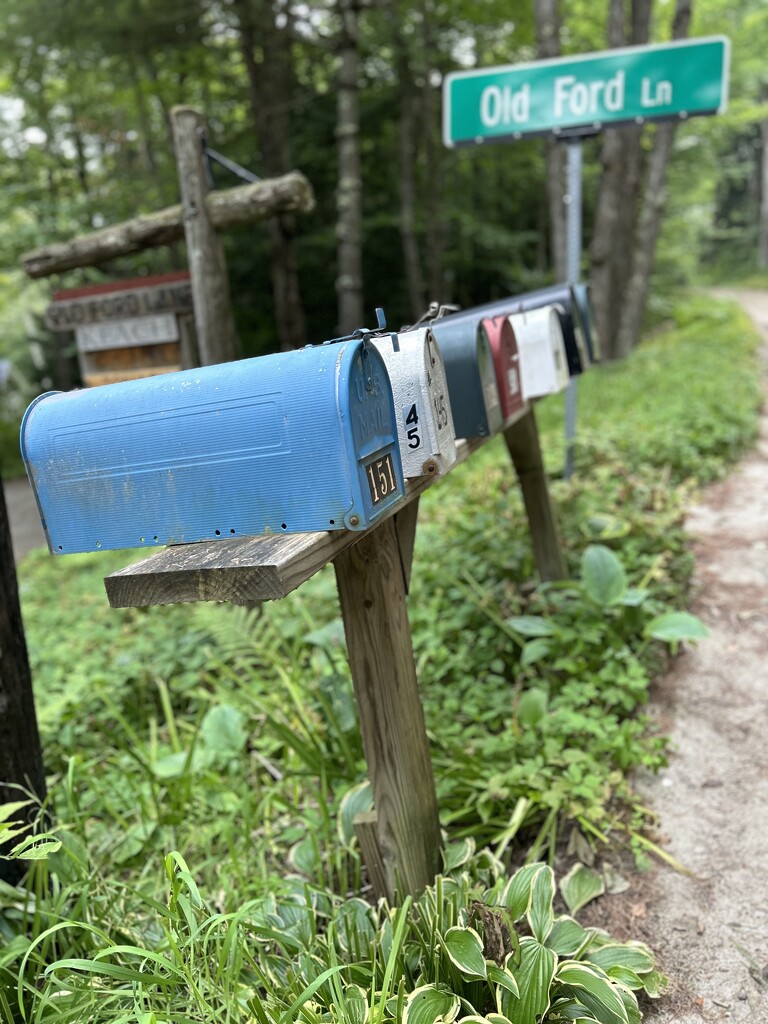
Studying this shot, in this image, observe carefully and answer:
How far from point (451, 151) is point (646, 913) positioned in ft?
51.7

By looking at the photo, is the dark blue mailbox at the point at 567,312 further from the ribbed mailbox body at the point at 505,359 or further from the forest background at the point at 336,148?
the forest background at the point at 336,148

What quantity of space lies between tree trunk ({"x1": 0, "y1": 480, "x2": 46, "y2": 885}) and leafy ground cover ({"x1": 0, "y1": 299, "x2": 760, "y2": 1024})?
118mm

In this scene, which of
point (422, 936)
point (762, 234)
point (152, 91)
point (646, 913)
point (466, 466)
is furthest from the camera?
point (762, 234)

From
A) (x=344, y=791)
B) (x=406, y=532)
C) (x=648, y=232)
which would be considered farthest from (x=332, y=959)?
(x=648, y=232)

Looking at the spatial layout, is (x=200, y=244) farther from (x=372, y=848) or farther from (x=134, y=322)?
(x=372, y=848)

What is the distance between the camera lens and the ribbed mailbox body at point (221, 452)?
1.43 meters

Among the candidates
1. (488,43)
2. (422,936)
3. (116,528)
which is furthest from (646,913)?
(488,43)

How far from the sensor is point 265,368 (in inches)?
58.5

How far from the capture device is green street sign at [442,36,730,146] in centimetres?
423

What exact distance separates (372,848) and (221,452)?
1166 mm

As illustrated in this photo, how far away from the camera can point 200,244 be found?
401 centimetres

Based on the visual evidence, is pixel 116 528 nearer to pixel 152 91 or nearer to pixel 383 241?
pixel 152 91

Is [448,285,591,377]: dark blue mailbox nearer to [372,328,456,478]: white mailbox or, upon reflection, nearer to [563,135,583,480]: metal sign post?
[563,135,583,480]: metal sign post

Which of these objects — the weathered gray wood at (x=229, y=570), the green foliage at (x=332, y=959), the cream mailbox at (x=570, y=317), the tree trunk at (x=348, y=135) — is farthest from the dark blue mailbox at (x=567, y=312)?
the tree trunk at (x=348, y=135)
